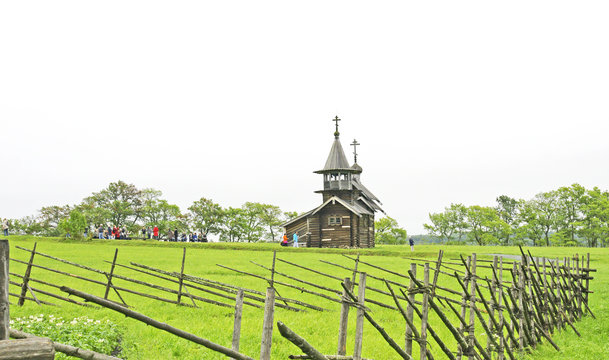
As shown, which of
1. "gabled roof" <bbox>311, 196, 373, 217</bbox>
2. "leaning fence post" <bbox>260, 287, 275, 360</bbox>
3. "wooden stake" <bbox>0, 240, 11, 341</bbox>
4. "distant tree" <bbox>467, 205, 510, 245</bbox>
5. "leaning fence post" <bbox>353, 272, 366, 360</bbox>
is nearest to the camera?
"wooden stake" <bbox>0, 240, 11, 341</bbox>

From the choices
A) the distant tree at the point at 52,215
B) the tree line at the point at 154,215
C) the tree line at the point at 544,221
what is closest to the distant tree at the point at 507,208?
the tree line at the point at 544,221

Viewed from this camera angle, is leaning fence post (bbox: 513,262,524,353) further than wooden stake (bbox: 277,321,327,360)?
Yes

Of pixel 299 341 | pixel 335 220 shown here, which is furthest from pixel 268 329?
pixel 335 220

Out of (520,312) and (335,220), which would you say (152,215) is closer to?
(335,220)

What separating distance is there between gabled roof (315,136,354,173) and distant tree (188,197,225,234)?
3288 centimetres

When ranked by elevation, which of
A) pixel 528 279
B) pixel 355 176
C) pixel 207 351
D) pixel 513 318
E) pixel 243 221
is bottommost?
pixel 207 351

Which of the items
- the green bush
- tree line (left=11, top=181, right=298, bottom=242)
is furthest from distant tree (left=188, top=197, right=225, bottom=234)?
the green bush

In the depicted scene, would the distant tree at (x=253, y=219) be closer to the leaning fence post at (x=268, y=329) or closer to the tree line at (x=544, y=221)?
the tree line at (x=544, y=221)

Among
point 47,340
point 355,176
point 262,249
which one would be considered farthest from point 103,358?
point 355,176

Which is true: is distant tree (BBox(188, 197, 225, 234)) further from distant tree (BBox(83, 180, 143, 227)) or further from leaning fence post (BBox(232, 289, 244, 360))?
leaning fence post (BBox(232, 289, 244, 360))

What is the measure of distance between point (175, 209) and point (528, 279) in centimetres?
7169

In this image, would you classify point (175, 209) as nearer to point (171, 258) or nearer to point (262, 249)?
point (262, 249)

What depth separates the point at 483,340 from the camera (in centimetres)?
1212

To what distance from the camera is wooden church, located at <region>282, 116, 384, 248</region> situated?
4562cm
